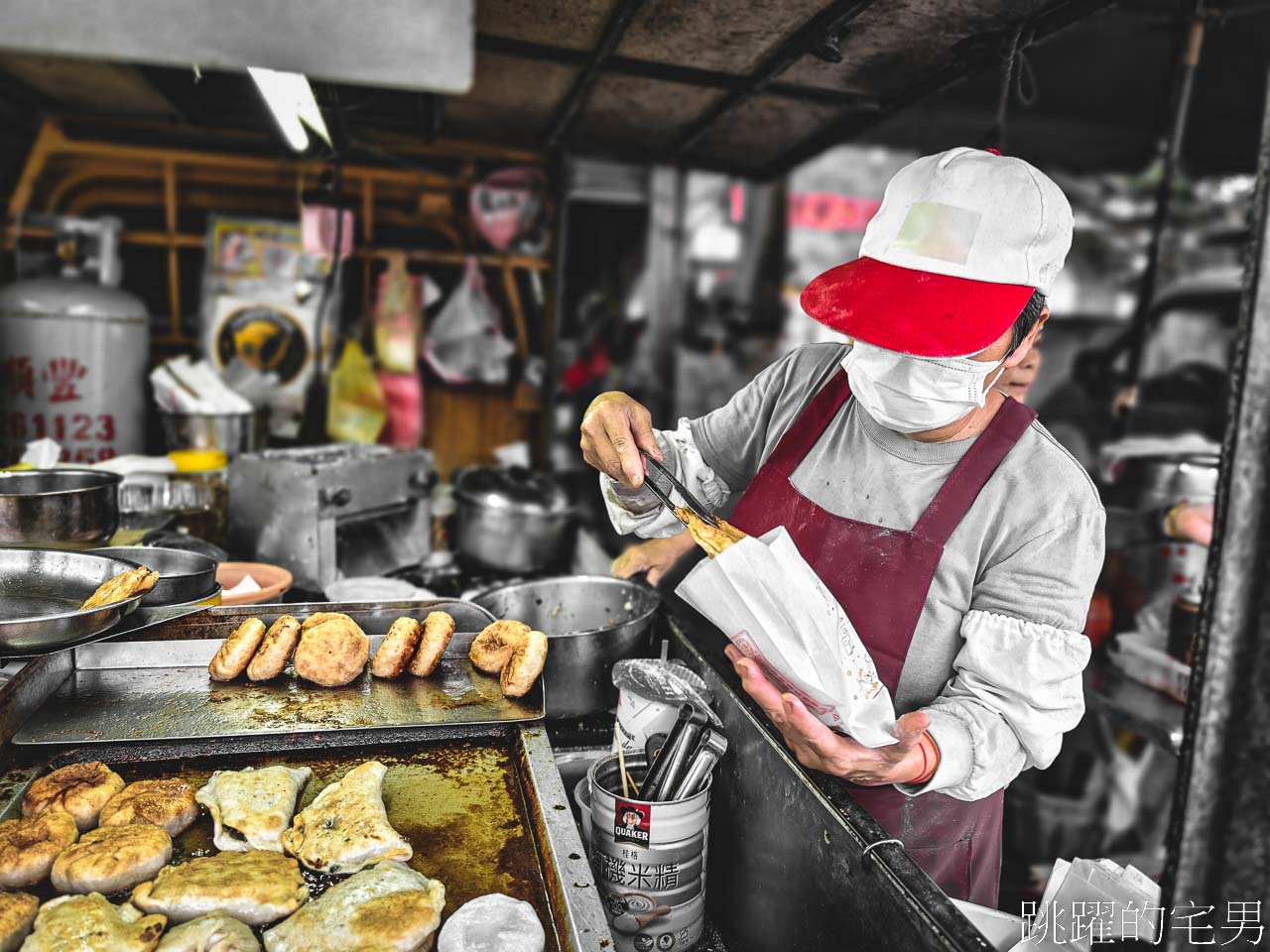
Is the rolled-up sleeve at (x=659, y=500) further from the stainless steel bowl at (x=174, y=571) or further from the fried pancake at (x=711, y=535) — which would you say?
the stainless steel bowl at (x=174, y=571)

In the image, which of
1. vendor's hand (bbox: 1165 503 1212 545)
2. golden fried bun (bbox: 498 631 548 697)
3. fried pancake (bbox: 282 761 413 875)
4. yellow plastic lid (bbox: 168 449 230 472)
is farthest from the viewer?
yellow plastic lid (bbox: 168 449 230 472)

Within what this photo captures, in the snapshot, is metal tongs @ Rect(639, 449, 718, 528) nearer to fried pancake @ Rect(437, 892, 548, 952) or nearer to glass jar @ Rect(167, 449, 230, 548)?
fried pancake @ Rect(437, 892, 548, 952)

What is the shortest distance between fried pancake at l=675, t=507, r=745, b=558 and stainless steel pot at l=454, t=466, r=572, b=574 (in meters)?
2.02

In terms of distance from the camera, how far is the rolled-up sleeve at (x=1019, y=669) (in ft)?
5.20

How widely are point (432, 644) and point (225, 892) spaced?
31.5 inches

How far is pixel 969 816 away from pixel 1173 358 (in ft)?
29.2

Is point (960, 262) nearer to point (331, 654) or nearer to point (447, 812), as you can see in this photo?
point (447, 812)

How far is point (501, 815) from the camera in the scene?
5.45 feet

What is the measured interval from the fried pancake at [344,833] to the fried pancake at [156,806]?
0.69 ft

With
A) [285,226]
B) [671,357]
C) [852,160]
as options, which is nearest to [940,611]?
[285,226]

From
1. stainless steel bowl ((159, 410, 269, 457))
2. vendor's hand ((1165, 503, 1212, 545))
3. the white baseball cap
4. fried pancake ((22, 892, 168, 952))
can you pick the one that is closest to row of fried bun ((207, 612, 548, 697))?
fried pancake ((22, 892, 168, 952))

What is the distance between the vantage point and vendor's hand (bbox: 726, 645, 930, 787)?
59.5 inches

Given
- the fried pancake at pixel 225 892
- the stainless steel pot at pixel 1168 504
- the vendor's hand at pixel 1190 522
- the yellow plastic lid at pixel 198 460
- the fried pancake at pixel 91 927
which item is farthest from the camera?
the yellow plastic lid at pixel 198 460

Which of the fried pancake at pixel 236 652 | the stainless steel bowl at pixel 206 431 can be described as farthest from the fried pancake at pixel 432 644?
the stainless steel bowl at pixel 206 431
